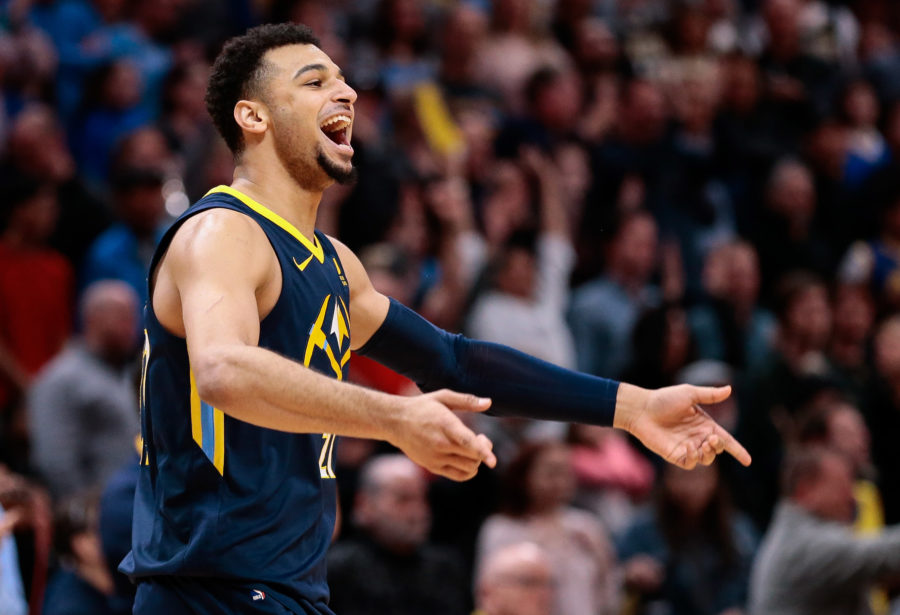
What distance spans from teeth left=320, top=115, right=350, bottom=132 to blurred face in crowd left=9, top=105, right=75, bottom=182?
521 centimetres

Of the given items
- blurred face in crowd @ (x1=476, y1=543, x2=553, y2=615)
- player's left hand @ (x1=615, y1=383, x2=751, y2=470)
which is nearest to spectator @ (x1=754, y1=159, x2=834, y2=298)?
blurred face in crowd @ (x1=476, y1=543, x2=553, y2=615)

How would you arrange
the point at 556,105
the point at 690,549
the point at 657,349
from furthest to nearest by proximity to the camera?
1. the point at 556,105
2. the point at 657,349
3. the point at 690,549

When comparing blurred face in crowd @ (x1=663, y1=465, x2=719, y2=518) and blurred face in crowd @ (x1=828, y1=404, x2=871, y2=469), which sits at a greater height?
blurred face in crowd @ (x1=828, y1=404, x2=871, y2=469)

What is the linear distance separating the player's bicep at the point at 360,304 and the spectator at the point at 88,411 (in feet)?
10.8

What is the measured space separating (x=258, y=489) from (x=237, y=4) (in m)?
7.90

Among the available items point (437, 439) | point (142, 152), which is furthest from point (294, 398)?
point (142, 152)

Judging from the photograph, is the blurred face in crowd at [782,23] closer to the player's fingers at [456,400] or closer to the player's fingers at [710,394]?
the player's fingers at [710,394]

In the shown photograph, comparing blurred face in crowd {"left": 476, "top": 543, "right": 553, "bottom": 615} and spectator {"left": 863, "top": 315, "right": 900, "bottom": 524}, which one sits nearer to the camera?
blurred face in crowd {"left": 476, "top": 543, "right": 553, "bottom": 615}

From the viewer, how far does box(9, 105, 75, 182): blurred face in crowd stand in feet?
27.2

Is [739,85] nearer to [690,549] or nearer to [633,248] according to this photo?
[633,248]

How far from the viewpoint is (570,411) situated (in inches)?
149

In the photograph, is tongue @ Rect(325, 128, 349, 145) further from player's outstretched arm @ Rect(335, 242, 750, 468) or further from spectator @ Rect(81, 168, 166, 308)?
spectator @ Rect(81, 168, 166, 308)

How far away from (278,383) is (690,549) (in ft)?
16.9

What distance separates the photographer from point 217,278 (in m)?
3.00
